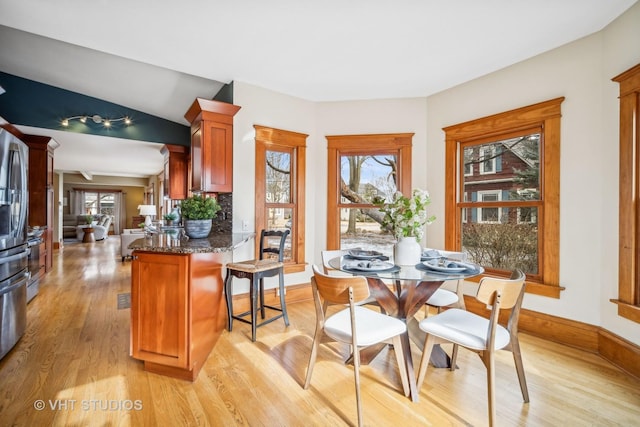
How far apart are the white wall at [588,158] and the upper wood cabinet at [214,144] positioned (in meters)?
3.04

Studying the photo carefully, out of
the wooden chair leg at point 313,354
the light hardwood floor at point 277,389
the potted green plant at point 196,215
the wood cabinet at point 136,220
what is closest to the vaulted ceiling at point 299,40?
the potted green plant at point 196,215

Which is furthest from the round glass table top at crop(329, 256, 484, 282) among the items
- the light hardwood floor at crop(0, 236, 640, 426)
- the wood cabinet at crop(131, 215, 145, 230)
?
the wood cabinet at crop(131, 215, 145, 230)

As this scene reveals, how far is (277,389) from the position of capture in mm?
1936

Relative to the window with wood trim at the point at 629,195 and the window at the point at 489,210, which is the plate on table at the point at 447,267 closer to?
the window with wood trim at the point at 629,195

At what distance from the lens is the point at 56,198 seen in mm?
8703

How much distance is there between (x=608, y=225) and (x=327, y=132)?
2.97 m

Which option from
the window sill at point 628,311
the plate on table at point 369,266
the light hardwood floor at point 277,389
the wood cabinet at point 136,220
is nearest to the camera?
the light hardwood floor at point 277,389

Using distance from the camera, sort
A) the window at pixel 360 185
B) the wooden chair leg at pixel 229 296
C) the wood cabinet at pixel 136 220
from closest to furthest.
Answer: the wooden chair leg at pixel 229 296 < the window at pixel 360 185 < the wood cabinet at pixel 136 220

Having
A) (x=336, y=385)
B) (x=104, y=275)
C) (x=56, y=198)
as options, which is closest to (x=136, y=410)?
(x=336, y=385)

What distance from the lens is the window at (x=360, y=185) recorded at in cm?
382

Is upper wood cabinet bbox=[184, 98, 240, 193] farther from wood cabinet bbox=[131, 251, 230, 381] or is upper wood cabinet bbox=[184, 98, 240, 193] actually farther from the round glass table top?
the round glass table top

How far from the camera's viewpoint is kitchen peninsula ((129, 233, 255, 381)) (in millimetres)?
1972

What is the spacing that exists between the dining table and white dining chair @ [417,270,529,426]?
19 cm

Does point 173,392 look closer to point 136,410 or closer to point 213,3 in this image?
point 136,410
